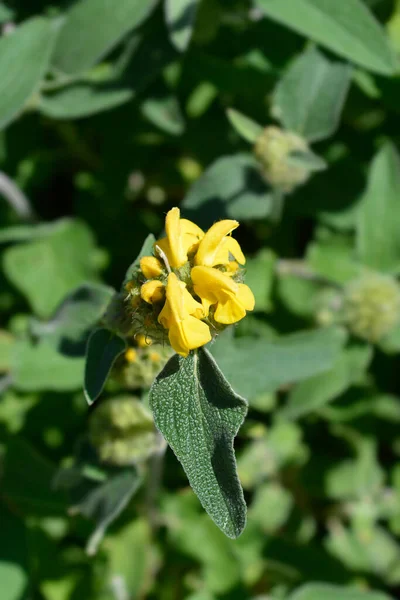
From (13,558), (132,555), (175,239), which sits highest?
(175,239)

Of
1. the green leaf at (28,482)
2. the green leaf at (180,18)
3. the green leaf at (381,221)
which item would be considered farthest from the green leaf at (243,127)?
the green leaf at (28,482)

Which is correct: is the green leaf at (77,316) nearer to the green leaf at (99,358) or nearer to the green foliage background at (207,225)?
the green foliage background at (207,225)

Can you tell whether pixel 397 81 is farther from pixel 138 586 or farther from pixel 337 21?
pixel 138 586

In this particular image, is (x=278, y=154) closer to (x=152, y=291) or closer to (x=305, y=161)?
(x=305, y=161)

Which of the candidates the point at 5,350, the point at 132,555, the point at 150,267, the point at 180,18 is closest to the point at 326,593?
the point at 132,555

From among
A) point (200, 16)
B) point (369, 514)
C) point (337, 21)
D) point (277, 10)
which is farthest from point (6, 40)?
point (369, 514)

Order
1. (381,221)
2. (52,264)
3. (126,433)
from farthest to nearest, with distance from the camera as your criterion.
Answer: (52,264)
(381,221)
(126,433)
